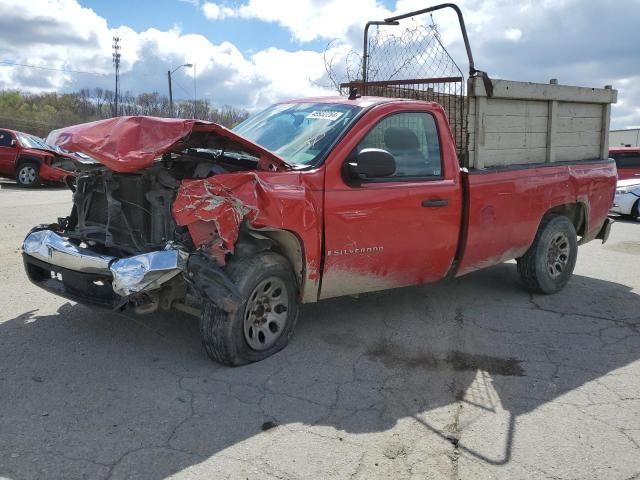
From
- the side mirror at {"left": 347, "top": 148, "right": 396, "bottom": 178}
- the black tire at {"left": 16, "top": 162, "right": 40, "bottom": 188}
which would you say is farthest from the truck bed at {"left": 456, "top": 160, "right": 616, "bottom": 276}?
the black tire at {"left": 16, "top": 162, "right": 40, "bottom": 188}

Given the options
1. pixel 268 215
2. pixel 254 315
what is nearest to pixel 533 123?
pixel 268 215

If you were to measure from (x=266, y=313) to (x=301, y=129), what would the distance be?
1.55 metres

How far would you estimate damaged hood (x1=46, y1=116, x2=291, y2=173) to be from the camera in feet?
12.3

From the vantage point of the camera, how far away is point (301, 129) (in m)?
4.91

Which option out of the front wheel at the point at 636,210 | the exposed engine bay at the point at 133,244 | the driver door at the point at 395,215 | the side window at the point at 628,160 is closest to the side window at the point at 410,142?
the driver door at the point at 395,215

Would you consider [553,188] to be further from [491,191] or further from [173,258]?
[173,258]

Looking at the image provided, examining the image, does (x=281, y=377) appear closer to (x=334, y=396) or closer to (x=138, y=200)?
(x=334, y=396)

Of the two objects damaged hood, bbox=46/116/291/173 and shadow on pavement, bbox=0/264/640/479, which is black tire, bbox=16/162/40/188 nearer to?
shadow on pavement, bbox=0/264/640/479

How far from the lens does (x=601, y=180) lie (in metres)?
6.92

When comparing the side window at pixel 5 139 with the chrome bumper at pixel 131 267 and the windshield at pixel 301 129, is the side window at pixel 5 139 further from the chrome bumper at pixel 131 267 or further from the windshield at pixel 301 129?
the chrome bumper at pixel 131 267

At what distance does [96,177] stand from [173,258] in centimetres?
130

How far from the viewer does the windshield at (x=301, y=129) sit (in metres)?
4.58

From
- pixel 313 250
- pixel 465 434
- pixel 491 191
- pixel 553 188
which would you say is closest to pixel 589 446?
pixel 465 434

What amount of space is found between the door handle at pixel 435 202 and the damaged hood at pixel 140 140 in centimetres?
143
